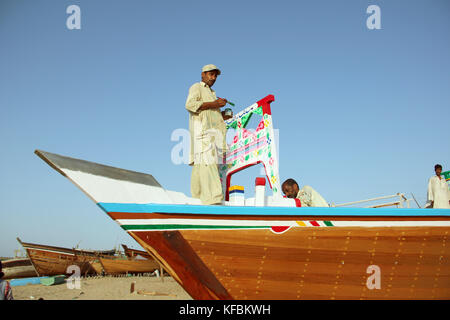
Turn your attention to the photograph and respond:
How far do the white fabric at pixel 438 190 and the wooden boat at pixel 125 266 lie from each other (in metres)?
19.5

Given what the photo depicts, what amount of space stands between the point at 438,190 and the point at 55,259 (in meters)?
22.6

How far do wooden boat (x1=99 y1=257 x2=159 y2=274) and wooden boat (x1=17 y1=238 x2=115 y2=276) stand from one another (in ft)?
3.88

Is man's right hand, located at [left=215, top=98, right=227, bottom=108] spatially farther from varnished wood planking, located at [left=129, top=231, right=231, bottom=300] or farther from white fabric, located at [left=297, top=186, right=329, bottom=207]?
varnished wood planking, located at [left=129, top=231, right=231, bottom=300]

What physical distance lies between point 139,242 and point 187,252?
508 millimetres

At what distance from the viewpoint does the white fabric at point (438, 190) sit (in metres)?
6.34

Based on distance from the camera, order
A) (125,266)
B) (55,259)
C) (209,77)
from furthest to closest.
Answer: (125,266), (55,259), (209,77)

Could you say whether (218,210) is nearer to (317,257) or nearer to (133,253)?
(317,257)

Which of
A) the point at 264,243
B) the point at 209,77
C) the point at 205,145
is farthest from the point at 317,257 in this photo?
the point at 209,77

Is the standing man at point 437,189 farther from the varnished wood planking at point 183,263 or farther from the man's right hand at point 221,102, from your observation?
the varnished wood planking at point 183,263

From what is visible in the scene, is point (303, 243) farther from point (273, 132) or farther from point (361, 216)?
point (273, 132)

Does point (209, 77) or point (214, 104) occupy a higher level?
point (209, 77)

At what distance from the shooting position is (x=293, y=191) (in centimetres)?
452

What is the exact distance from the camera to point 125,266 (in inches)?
888

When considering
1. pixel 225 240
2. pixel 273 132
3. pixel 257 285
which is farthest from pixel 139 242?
pixel 273 132
